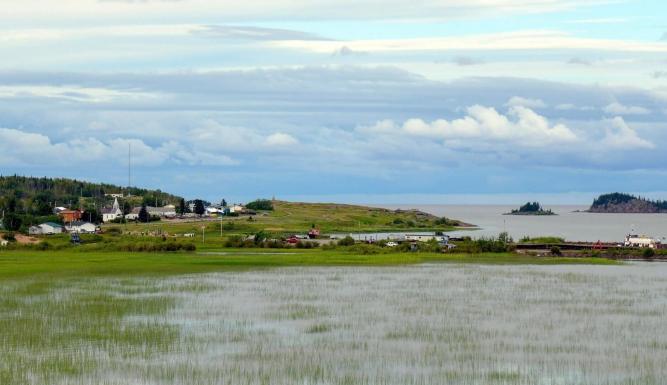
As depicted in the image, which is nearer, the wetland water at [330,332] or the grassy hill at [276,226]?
the wetland water at [330,332]

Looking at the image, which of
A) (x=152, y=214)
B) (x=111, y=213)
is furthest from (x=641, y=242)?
(x=111, y=213)

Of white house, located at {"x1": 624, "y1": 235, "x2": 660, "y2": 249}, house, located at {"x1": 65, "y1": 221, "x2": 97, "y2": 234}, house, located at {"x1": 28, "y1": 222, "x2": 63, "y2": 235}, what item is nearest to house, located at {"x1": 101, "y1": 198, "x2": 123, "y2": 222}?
house, located at {"x1": 65, "y1": 221, "x2": 97, "y2": 234}

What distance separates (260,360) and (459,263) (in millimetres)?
51862

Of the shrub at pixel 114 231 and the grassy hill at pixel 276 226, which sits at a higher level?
the grassy hill at pixel 276 226

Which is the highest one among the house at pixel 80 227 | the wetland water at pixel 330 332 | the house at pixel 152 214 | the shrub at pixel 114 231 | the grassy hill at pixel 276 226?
the house at pixel 152 214

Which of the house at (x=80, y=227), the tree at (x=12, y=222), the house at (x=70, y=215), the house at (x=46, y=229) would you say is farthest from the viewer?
the house at (x=70, y=215)

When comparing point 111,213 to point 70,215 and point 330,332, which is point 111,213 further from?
point 330,332

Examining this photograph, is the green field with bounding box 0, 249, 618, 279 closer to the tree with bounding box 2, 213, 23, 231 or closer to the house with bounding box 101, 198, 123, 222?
the tree with bounding box 2, 213, 23, 231

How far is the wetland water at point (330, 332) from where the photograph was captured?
2941 cm

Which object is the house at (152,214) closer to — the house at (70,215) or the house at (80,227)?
the house at (70,215)

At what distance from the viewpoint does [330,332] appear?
37375 millimetres

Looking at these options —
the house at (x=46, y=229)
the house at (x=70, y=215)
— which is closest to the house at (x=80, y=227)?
the house at (x=46, y=229)

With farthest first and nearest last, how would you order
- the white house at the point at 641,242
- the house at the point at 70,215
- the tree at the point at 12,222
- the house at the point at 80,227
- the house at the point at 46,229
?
the house at the point at 70,215, the tree at the point at 12,222, the house at the point at 80,227, the house at the point at 46,229, the white house at the point at 641,242

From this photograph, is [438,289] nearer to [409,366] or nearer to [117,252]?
[409,366]
